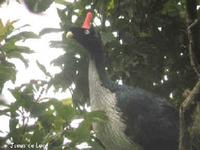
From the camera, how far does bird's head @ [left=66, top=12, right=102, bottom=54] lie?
5785 millimetres

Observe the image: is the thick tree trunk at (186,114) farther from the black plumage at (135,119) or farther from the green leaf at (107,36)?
the green leaf at (107,36)

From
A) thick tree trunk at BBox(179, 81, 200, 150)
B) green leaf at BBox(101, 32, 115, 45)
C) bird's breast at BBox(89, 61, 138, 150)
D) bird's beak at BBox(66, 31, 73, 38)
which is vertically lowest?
bird's breast at BBox(89, 61, 138, 150)

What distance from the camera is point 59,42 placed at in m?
5.69

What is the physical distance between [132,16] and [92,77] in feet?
2.92

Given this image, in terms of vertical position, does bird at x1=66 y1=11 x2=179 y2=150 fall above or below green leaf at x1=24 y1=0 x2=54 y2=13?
below

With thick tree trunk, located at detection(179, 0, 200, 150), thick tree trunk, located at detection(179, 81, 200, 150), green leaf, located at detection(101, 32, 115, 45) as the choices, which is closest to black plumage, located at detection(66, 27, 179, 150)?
green leaf, located at detection(101, 32, 115, 45)

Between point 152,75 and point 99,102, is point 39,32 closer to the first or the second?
point 99,102

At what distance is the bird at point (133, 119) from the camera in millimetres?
5066

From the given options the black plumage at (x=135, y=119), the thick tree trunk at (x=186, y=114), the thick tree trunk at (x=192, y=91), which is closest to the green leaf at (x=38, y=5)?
the thick tree trunk at (x=192, y=91)

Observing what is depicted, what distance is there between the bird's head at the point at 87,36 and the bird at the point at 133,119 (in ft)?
0.28

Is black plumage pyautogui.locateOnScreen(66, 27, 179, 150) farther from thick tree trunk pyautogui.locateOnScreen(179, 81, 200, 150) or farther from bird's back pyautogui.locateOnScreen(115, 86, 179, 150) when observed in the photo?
thick tree trunk pyautogui.locateOnScreen(179, 81, 200, 150)

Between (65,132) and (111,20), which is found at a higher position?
(111,20)

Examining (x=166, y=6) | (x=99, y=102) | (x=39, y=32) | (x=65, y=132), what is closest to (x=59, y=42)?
(x=39, y=32)

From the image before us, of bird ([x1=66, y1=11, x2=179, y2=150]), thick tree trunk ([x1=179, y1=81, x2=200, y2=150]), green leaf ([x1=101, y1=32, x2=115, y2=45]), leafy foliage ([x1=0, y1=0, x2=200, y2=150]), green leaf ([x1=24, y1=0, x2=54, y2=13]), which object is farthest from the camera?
green leaf ([x1=101, y1=32, x2=115, y2=45])
